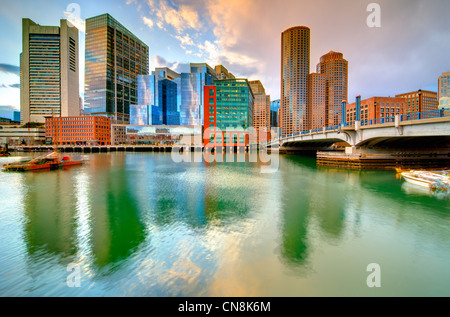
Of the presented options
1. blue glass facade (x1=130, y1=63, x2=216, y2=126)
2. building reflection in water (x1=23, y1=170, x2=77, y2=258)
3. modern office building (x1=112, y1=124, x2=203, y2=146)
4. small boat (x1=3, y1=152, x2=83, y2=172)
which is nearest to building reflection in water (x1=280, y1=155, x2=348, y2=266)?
building reflection in water (x1=23, y1=170, x2=77, y2=258)

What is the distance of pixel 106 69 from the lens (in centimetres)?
15438

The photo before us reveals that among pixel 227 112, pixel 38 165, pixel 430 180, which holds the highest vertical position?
pixel 227 112

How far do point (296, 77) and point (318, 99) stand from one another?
92.4 ft

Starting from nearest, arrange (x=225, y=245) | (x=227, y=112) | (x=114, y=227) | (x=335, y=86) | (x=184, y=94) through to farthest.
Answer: (x=225, y=245) < (x=114, y=227) < (x=227, y=112) < (x=184, y=94) < (x=335, y=86)

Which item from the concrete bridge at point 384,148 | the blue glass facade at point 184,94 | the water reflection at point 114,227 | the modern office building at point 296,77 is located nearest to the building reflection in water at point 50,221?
the water reflection at point 114,227

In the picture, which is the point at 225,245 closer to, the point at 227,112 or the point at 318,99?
the point at 227,112

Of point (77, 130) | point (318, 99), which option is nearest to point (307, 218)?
point (77, 130)

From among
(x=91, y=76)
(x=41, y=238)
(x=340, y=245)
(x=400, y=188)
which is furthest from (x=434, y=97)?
(x=91, y=76)

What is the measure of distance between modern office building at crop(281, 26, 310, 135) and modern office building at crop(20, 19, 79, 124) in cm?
18020

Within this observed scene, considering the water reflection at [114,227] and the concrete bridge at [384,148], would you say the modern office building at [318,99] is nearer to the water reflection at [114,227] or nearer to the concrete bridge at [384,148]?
the concrete bridge at [384,148]

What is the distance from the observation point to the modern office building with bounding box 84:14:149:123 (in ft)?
507

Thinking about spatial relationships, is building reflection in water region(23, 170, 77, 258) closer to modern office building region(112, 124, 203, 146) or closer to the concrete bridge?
the concrete bridge

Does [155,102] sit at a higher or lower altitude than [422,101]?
higher
